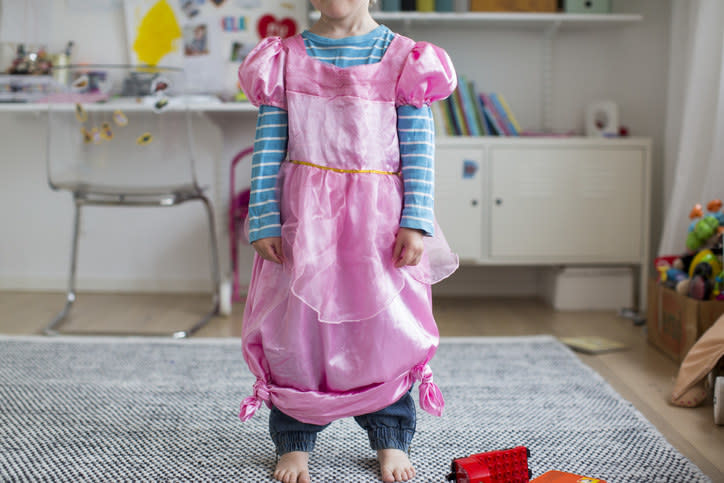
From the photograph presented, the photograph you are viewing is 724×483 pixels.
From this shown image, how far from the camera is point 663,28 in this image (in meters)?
2.67

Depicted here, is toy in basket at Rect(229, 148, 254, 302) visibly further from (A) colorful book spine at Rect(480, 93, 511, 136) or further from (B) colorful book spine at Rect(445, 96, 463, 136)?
(A) colorful book spine at Rect(480, 93, 511, 136)

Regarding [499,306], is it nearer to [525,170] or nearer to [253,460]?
[525,170]

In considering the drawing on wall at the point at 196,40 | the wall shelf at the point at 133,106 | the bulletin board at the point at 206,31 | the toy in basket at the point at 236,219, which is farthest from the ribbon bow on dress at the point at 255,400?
the drawing on wall at the point at 196,40

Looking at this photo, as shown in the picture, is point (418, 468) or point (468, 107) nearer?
point (418, 468)

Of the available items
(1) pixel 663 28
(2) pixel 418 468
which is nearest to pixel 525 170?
(1) pixel 663 28

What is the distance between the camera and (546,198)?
8.10ft

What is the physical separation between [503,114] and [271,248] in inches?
65.3

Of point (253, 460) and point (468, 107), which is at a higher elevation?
point (468, 107)

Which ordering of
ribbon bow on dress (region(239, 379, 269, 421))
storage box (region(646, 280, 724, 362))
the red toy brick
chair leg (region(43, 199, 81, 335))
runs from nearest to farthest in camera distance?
the red toy brick < ribbon bow on dress (region(239, 379, 269, 421)) < storage box (region(646, 280, 724, 362)) < chair leg (region(43, 199, 81, 335))

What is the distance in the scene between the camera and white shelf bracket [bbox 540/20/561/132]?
2697 mm

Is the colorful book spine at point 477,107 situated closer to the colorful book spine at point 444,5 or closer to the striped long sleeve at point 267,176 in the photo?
the colorful book spine at point 444,5

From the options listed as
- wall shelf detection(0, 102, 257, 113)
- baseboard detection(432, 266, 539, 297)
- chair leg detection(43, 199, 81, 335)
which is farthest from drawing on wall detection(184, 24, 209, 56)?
baseboard detection(432, 266, 539, 297)

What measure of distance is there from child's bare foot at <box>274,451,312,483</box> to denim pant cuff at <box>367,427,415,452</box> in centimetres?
12

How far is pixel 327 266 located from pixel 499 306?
166cm
